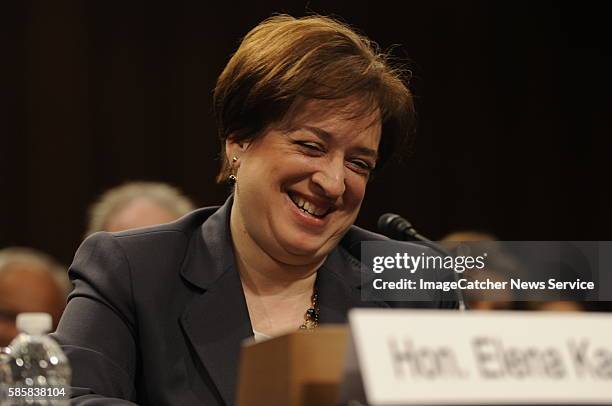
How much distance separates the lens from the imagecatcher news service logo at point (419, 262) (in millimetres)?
2221

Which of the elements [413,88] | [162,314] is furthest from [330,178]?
[413,88]

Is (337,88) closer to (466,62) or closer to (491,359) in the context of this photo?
(491,359)

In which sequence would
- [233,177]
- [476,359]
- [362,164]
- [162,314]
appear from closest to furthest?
[476,359] → [162,314] → [362,164] → [233,177]

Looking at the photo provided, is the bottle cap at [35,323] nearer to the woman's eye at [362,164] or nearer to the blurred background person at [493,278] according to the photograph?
the woman's eye at [362,164]

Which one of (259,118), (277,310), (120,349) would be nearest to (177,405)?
(120,349)

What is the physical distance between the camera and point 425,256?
2.27 m

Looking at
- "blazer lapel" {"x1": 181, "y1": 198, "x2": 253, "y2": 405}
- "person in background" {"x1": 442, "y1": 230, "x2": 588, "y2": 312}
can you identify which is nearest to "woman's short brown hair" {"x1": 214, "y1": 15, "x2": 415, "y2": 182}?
"blazer lapel" {"x1": 181, "y1": 198, "x2": 253, "y2": 405}

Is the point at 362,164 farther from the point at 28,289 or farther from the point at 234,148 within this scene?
the point at 28,289

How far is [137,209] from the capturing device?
157 inches

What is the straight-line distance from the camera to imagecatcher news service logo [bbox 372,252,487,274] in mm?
2221

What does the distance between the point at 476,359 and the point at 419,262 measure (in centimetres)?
125

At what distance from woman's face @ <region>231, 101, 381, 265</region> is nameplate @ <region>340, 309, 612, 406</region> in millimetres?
983

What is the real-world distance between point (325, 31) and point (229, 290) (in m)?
0.57

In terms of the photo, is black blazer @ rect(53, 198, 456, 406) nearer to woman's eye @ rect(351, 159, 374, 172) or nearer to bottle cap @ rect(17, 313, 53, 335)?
woman's eye @ rect(351, 159, 374, 172)
